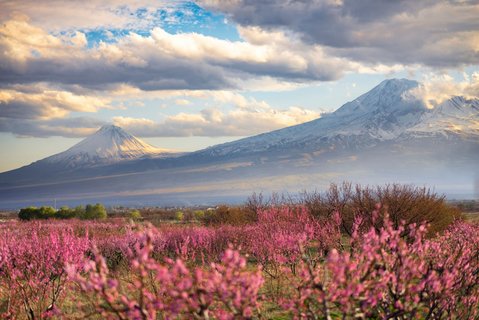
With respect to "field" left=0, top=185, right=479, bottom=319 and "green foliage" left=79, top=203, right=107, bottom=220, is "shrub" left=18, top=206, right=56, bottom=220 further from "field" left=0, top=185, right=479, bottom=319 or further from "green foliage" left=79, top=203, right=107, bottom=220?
"field" left=0, top=185, right=479, bottom=319

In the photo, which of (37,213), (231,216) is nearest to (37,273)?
(231,216)

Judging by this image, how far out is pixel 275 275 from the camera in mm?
19281

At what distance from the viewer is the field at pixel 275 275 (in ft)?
14.9

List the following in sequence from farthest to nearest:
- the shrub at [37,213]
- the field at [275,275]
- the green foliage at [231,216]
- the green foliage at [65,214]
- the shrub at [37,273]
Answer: the green foliage at [65,214] → the shrub at [37,213] → the green foliage at [231,216] → the shrub at [37,273] → the field at [275,275]

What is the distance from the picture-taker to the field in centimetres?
454

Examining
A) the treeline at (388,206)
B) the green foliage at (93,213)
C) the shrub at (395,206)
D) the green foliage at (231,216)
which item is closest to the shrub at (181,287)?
the treeline at (388,206)

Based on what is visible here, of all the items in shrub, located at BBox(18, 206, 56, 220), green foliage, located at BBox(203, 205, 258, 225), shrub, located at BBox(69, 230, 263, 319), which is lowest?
green foliage, located at BBox(203, 205, 258, 225)

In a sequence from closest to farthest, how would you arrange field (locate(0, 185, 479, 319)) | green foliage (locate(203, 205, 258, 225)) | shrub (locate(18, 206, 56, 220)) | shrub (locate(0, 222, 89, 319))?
field (locate(0, 185, 479, 319)) → shrub (locate(0, 222, 89, 319)) → green foliage (locate(203, 205, 258, 225)) → shrub (locate(18, 206, 56, 220))

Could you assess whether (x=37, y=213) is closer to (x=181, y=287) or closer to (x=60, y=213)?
(x=60, y=213)

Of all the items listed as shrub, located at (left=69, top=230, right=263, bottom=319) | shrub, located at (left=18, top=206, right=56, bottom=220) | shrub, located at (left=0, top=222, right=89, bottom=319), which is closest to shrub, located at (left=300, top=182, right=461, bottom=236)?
shrub, located at (left=0, top=222, right=89, bottom=319)

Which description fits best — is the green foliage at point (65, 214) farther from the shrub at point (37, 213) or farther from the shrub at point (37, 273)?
the shrub at point (37, 273)

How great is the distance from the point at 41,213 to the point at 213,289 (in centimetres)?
6466

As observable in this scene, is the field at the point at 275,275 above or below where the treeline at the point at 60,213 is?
above

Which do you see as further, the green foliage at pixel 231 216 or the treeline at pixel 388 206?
the green foliage at pixel 231 216
